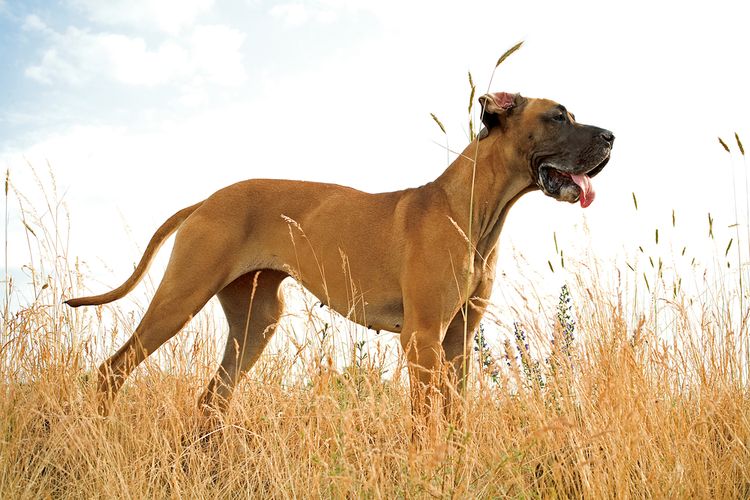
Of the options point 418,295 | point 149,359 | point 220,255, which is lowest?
point 149,359

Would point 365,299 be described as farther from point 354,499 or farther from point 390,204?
point 354,499

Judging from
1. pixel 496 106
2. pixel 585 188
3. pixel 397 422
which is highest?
pixel 496 106

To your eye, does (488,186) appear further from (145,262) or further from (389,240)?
(145,262)

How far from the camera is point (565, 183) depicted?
13.5 ft

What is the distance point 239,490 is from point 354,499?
108cm

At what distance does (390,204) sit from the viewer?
15.1ft

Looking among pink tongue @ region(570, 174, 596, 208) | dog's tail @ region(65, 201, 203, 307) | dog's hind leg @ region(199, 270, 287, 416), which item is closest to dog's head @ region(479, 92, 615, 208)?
pink tongue @ region(570, 174, 596, 208)

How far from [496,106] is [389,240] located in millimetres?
1028

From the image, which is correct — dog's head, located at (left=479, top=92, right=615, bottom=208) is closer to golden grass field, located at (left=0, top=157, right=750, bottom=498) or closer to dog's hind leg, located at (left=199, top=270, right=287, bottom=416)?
golden grass field, located at (left=0, top=157, right=750, bottom=498)

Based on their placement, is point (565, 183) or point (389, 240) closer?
point (565, 183)

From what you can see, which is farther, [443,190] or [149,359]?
[149,359]

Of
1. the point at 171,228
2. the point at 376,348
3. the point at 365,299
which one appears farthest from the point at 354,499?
the point at 171,228

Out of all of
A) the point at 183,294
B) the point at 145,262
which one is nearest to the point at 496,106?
the point at 183,294

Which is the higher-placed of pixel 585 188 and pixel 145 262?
pixel 585 188
